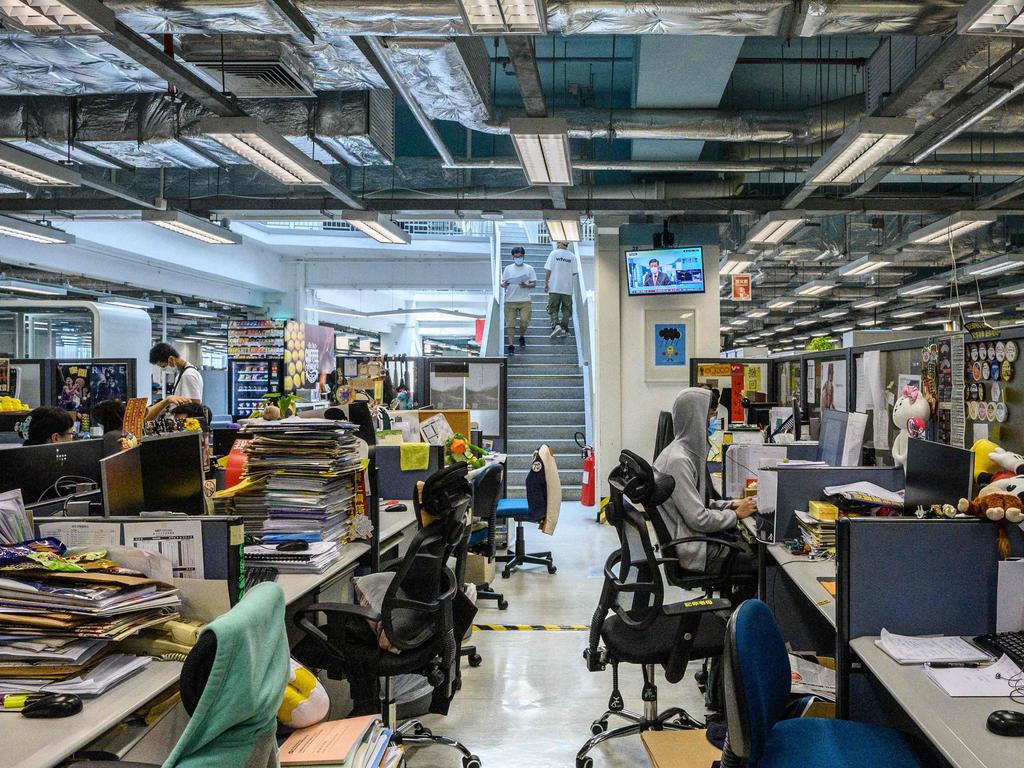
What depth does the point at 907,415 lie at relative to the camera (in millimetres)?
3600

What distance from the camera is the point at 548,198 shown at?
8.39m

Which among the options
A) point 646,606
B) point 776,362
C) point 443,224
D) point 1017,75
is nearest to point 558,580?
point 776,362

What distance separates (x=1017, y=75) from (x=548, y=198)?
445 centimetres

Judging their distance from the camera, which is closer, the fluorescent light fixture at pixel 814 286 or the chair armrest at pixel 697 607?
the chair armrest at pixel 697 607

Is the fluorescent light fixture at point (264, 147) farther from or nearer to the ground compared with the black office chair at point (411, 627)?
farther from the ground

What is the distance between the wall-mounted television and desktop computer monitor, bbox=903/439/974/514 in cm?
575

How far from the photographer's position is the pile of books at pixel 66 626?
1849 mm

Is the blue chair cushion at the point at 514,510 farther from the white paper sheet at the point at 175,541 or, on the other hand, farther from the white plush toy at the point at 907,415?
the white paper sheet at the point at 175,541

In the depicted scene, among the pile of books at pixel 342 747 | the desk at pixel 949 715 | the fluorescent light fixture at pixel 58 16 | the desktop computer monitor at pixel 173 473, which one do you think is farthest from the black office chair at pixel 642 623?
the fluorescent light fixture at pixel 58 16

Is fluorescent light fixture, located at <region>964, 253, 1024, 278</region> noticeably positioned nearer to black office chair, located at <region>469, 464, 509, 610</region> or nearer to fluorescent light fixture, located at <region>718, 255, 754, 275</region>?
fluorescent light fixture, located at <region>718, 255, 754, 275</region>

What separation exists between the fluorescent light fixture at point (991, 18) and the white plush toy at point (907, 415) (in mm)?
1512

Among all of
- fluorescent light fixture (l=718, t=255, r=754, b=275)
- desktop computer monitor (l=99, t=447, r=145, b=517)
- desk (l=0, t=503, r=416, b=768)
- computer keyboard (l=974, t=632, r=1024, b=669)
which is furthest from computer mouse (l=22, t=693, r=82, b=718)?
fluorescent light fixture (l=718, t=255, r=754, b=275)

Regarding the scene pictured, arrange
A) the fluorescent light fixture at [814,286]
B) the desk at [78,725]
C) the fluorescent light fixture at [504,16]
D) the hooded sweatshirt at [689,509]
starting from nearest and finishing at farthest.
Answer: the desk at [78,725] → the fluorescent light fixture at [504,16] → the hooded sweatshirt at [689,509] → the fluorescent light fixture at [814,286]

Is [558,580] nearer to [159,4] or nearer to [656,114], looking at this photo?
[656,114]
